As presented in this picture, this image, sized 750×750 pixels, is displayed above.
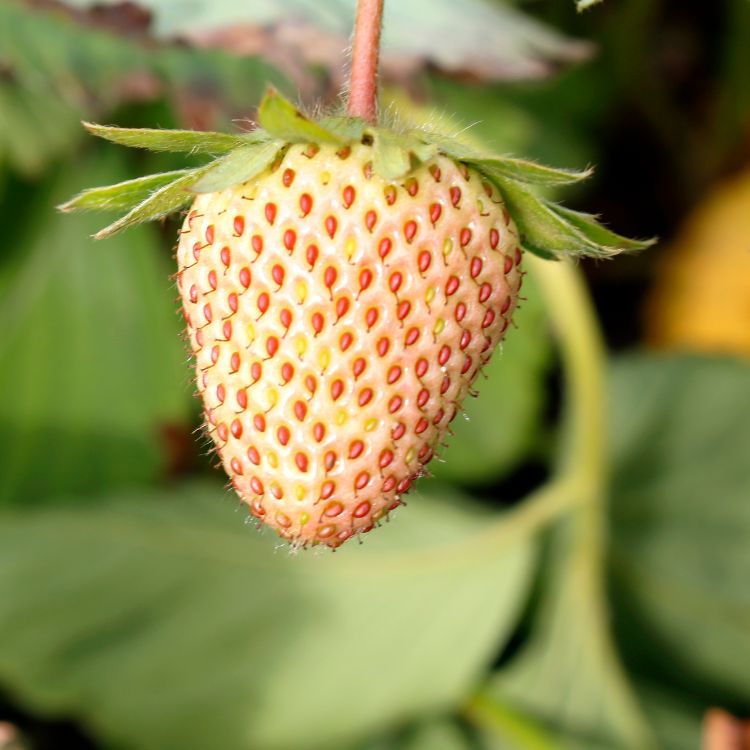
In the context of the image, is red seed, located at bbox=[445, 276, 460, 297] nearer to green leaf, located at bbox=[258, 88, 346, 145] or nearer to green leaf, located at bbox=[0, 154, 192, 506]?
green leaf, located at bbox=[258, 88, 346, 145]

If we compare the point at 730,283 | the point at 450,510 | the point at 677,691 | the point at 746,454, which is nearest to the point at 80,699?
the point at 450,510

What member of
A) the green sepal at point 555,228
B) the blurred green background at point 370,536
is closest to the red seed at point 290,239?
the green sepal at point 555,228

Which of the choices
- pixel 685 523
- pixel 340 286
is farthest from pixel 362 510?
pixel 685 523

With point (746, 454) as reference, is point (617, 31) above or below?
above

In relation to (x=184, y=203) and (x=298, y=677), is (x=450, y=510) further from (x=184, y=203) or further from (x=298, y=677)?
(x=184, y=203)

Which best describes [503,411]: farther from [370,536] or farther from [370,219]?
[370,219]
